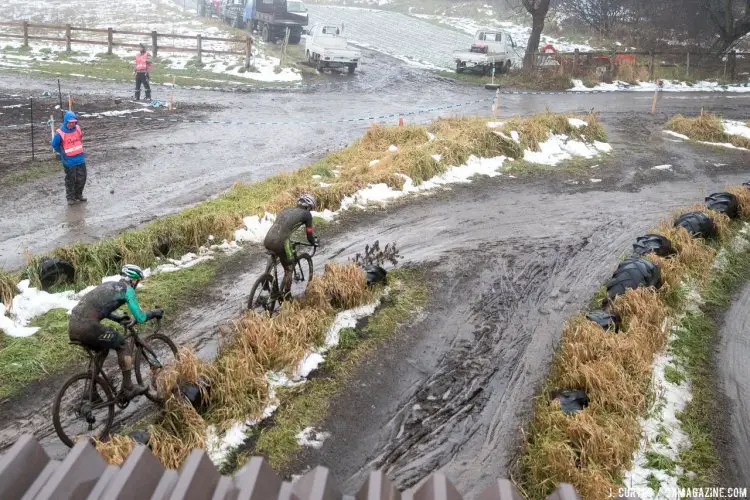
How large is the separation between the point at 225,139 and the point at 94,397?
42.1 ft

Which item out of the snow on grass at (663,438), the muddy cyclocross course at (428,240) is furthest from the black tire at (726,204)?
the snow on grass at (663,438)

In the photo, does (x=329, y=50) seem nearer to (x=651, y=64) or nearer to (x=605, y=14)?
(x=651, y=64)

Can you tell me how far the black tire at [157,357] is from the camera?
6.86m

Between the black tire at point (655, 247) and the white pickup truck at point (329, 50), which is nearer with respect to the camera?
the black tire at point (655, 247)

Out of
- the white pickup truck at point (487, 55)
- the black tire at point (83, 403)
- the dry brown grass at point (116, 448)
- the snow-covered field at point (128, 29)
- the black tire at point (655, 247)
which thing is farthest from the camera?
the white pickup truck at point (487, 55)

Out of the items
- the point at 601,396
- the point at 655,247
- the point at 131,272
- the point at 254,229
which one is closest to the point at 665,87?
the point at 655,247

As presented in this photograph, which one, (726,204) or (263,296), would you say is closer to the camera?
(263,296)

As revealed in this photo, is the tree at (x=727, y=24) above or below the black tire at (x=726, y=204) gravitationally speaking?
above

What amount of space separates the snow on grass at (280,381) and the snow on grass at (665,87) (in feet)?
77.3

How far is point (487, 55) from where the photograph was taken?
31047 mm

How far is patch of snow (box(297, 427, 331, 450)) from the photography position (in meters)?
6.64

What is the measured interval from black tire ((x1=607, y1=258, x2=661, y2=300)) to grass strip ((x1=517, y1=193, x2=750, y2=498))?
231 millimetres

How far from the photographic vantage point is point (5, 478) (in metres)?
2.59

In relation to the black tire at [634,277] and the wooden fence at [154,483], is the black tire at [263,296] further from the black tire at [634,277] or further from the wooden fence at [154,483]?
the wooden fence at [154,483]
